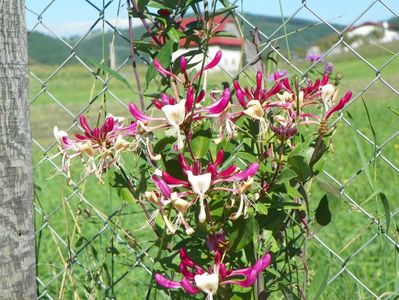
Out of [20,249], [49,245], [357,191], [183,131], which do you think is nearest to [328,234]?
[357,191]

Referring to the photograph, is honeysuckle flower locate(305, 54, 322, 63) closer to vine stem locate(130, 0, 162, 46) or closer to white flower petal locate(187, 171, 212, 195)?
vine stem locate(130, 0, 162, 46)

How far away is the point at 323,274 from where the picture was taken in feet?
3.46

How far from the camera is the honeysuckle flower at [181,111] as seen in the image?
946mm

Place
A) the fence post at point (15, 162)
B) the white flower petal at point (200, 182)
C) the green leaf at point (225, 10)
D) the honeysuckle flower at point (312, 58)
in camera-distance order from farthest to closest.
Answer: the honeysuckle flower at point (312, 58), the fence post at point (15, 162), the green leaf at point (225, 10), the white flower petal at point (200, 182)

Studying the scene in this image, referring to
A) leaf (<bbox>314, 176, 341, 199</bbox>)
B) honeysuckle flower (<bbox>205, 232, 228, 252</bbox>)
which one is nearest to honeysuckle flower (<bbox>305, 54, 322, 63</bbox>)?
leaf (<bbox>314, 176, 341, 199</bbox>)

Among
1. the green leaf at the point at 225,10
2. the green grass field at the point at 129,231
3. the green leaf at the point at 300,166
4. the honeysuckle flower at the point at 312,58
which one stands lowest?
the green grass field at the point at 129,231

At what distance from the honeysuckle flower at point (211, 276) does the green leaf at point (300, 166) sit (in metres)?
0.13

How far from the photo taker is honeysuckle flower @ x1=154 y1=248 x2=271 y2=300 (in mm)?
973

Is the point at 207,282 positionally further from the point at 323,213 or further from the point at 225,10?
the point at 225,10

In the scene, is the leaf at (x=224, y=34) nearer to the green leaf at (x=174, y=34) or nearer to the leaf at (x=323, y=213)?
the green leaf at (x=174, y=34)

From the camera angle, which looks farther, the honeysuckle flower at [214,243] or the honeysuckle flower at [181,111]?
the honeysuckle flower at [214,243]

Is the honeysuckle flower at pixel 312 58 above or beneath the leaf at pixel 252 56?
beneath

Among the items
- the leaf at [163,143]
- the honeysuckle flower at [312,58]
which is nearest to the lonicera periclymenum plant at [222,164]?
the leaf at [163,143]

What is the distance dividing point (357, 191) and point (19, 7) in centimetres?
287
